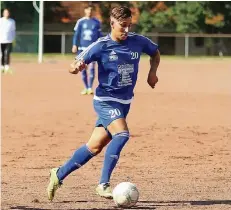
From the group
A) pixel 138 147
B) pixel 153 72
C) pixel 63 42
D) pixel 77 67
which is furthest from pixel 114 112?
pixel 63 42

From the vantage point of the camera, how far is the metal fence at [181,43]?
172 feet

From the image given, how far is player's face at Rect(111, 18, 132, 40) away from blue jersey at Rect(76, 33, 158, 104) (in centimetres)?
8

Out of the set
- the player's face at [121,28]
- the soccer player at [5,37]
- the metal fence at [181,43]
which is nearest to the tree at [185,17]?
the metal fence at [181,43]

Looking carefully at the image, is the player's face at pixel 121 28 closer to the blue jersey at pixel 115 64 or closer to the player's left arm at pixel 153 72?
the blue jersey at pixel 115 64

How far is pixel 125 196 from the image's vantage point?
6.87m

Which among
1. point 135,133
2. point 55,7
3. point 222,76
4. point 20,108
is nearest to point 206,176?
point 135,133

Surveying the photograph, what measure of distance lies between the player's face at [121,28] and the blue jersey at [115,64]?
81 millimetres

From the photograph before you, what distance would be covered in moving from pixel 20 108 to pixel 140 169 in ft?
23.6

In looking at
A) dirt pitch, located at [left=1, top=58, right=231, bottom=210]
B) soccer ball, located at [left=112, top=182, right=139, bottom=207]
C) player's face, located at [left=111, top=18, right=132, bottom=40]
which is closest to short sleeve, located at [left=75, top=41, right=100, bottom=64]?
player's face, located at [left=111, top=18, right=132, bottom=40]

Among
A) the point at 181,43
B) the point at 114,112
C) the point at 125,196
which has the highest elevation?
the point at 114,112

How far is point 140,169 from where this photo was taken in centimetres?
937

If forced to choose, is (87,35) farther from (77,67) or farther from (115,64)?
(77,67)

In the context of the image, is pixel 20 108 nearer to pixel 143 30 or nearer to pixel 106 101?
pixel 106 101

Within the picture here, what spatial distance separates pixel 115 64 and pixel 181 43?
47115mm
